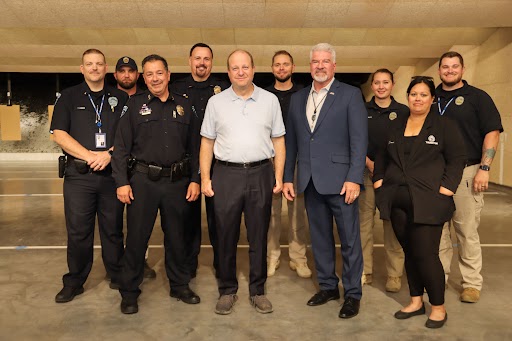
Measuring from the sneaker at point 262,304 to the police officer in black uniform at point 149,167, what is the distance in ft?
2.14

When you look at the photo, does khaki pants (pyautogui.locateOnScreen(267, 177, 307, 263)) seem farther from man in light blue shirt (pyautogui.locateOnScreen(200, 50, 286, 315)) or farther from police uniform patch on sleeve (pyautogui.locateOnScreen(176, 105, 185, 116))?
police uniform patch on sleeve (pyautogui.locateOnScreen(176, 105, 185, 116))

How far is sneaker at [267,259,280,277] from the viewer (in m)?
3.53

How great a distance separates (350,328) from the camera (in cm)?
257

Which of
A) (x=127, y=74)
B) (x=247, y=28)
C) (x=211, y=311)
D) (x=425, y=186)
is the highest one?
(x=247, y=28)

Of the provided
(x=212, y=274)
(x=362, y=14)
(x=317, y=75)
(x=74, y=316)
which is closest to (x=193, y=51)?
(x=317, y=75)

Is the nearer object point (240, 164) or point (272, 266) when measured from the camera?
point (240, 164)

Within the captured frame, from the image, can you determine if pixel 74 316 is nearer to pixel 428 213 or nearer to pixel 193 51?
pixel 193 51

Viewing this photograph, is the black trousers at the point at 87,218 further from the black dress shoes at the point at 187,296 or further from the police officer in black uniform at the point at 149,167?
the black dress shoes at the point at 187,296

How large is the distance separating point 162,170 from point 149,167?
8 centimetres

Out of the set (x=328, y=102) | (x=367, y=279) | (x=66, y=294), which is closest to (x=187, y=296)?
(x=66, y=294)

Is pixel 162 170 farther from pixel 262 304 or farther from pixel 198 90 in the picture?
pixel 262 304

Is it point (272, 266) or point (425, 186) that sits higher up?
point (425, 186)

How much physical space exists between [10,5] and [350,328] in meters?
6.24

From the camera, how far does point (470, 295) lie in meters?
2.96
